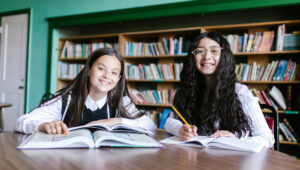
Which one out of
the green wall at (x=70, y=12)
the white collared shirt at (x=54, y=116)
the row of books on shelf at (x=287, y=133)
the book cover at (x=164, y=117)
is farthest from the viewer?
the book cover at (x=164, y=117)

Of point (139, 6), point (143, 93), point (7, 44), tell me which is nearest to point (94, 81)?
point (143, 93)

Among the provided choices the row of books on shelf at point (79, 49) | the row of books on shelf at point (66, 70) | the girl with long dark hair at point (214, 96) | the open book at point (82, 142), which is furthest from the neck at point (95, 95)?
the row of books on shelf at point (66, 70)

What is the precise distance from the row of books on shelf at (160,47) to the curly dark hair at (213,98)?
1.84 metres

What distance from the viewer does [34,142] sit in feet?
2.68

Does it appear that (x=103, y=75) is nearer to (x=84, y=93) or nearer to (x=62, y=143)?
(x=84, y=93)

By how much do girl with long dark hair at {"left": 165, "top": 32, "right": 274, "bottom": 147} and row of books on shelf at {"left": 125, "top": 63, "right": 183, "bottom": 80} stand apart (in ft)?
5.97

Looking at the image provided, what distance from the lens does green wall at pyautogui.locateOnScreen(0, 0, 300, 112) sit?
3.36 metres

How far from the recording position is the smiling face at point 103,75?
1.55 meters

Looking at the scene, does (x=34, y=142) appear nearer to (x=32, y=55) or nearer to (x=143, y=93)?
(x=143, y=93)

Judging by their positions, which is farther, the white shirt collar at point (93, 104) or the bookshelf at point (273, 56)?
the bookshelf at point (273, 56)

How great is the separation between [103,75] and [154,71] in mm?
2162

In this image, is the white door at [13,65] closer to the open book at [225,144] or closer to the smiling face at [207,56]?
the smiling face at [207,56]

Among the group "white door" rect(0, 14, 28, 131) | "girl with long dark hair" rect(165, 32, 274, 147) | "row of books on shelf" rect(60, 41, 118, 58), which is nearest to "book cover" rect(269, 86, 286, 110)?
"girl with long dark hair" rect(165, 32, 274, 147)

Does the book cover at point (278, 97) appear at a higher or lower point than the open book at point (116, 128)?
higher
